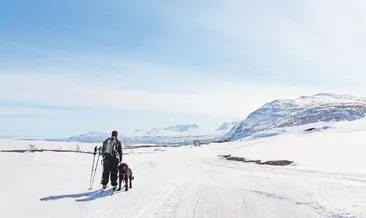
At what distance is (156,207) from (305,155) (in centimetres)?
4638

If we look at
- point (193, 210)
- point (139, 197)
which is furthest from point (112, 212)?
point (139, 197)

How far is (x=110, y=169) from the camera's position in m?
19.0

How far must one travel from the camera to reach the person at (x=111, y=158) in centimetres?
1884

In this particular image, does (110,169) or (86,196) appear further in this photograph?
(110,169)

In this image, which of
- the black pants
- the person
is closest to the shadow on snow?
the black pants

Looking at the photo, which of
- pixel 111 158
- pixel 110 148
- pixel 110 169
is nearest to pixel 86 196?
pixel 110 169

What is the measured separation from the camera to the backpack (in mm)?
19062

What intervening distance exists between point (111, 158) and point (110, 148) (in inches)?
16.2

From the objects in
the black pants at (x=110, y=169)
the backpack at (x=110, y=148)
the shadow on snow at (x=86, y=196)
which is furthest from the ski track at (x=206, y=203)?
the backpack at (x=110, y=148)

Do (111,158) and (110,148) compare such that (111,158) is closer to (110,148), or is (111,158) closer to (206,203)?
(110,148)

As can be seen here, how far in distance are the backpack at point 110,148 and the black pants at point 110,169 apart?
18 centimetres

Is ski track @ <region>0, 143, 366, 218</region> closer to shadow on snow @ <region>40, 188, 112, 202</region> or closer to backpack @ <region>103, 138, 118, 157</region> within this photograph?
shadow on snow @ <region>40, 188, 112, 202</region>

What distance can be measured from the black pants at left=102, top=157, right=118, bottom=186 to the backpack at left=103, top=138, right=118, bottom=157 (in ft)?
0.59

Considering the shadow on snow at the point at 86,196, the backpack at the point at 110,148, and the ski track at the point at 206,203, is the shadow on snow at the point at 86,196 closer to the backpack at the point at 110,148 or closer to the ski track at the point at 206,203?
the ski track at the point at 206,203
